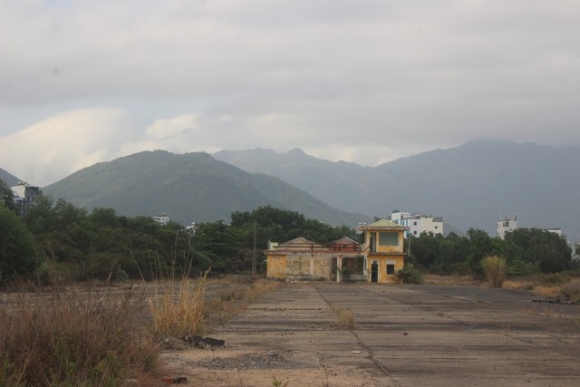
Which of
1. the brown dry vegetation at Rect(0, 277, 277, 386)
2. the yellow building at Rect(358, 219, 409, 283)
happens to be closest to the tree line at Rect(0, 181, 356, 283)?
the yellow building at Rect(358, 219, 409, 283)

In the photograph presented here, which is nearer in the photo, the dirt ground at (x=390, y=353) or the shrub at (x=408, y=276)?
the dirt ground at (x=390, y=353)

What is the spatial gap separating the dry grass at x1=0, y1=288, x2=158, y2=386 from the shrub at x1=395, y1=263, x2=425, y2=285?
48.7 metres

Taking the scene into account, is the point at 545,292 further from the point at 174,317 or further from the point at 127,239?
the point at 127,239

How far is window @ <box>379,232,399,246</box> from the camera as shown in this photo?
59250mm

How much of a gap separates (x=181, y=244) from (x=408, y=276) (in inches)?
738

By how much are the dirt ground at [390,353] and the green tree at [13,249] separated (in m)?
21.5

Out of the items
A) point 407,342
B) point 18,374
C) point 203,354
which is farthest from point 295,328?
point 18,374

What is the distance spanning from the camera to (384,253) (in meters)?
58.3

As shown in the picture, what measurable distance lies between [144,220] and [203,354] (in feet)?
235

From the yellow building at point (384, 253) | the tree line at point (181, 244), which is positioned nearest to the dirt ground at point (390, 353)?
the tree line at point (181, 244)

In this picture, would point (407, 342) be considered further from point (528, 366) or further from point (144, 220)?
point (144, 220)

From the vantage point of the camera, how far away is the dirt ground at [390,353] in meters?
9.01

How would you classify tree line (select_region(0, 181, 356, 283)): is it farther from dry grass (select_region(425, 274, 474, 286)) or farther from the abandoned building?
dry grass (select_region(425, 274, 474, 286))

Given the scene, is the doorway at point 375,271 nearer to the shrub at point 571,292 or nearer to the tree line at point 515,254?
the tree line at point 515,254
